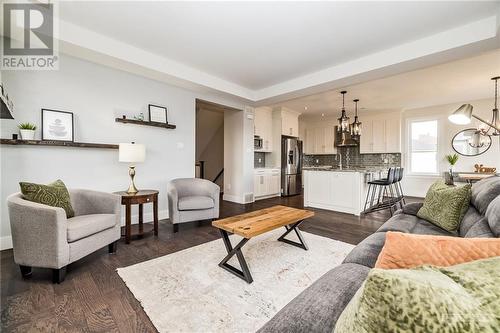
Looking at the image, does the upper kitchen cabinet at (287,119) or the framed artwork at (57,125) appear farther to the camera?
the upper kitchen cabinet at (287,119)

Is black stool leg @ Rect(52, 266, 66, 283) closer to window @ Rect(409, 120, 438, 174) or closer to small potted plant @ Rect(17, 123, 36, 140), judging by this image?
small potted plant @ Rect(17, 123, 36, 140)

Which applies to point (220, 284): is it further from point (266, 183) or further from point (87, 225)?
point (266, 183)

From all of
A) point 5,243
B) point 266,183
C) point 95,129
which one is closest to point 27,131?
point 95,129

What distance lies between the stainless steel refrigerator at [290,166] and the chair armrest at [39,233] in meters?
5.35

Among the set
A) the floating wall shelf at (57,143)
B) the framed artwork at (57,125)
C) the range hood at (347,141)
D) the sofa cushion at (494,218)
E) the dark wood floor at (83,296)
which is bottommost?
the dark wood floor at (83,296)

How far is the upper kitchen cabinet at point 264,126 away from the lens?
6.01 metres

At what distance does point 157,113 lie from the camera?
3689 mm

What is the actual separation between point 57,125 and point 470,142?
848 cm

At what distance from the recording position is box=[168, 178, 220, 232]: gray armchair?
10.3 ft

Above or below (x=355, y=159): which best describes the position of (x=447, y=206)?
below

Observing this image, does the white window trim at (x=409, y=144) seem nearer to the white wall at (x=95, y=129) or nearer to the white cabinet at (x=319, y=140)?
the white cabinet at (x=319, y=140)

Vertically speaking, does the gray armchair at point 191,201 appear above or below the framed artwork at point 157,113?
below

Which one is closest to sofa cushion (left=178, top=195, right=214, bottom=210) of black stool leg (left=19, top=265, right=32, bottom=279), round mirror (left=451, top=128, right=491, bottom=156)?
black stool leg (left=19, top=265, right=32, bottom=279)

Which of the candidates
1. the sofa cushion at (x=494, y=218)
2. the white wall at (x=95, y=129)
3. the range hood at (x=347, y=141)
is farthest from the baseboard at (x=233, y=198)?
the sofa cushion at (x=494, y=218)
